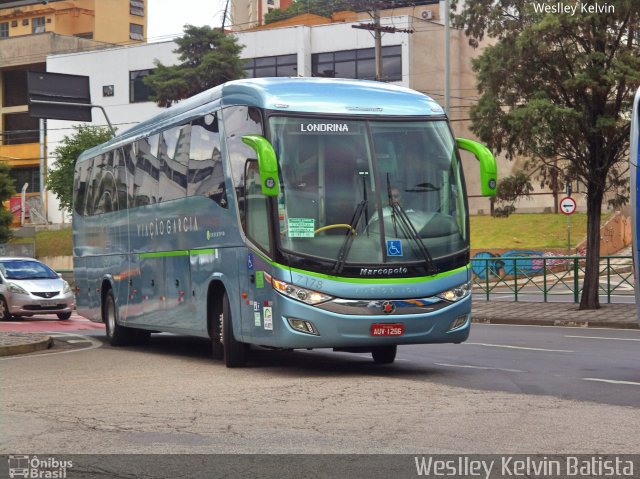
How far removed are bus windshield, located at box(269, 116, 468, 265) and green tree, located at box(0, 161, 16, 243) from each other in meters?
55.0

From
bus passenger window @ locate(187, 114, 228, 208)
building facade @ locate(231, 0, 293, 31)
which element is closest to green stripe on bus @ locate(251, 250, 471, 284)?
bus passenger window @ locate(187, 114, 228, 208)

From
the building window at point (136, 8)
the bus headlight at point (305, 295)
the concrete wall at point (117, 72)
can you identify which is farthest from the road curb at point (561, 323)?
the building window at point (136, 8)

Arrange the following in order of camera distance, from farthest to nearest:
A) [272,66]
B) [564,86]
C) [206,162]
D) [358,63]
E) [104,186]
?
[272,66], [358,63], [564,86], [104,186], [206,162]

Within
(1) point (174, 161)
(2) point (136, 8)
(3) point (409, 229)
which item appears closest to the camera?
(3) point (409, 229)

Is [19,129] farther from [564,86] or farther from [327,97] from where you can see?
[327,97]

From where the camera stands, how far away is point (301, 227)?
14273 millimetres

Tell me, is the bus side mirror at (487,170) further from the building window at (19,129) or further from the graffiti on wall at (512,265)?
the building window at (19,129)

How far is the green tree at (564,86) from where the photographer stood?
2742 cm

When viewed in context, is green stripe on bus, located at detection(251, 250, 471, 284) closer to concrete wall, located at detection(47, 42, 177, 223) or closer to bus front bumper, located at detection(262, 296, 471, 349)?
bus front bumper, located at detection(262, 296, 471, 349)

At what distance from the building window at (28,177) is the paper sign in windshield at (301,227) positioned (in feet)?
249

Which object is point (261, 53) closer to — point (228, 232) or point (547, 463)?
point (228, 232)

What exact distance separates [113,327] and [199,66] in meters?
43.9

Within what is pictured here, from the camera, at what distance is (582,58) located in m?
27.6

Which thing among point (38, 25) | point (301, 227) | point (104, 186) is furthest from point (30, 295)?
point (38, 25)
